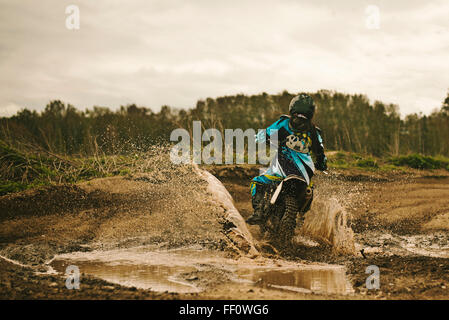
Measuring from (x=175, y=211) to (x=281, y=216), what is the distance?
3193 millimetres

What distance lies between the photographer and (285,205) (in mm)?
6711

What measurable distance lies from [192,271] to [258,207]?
151 cm

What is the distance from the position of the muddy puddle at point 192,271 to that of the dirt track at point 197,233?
6.4 inches

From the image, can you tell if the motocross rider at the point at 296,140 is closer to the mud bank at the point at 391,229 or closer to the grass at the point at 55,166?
the mud bank at the point at 391,229

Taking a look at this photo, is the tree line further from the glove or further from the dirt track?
the glove

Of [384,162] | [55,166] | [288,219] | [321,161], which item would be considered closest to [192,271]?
[288,219]

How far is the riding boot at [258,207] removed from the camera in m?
6.93

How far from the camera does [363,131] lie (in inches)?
877

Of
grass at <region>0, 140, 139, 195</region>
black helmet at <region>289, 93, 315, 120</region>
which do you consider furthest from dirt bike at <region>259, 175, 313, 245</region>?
grass at <region>0, 140, 139, 195</region>

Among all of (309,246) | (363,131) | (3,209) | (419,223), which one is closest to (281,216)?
(309,246)

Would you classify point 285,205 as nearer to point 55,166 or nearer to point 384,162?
point 55,166

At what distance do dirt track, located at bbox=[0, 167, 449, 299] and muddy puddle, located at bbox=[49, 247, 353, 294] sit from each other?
0.16 metres

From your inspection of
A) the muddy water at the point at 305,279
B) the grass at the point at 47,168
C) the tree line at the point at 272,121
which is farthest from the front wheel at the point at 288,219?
the tree line at the point at 272,121

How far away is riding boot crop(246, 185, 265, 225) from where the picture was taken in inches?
273
